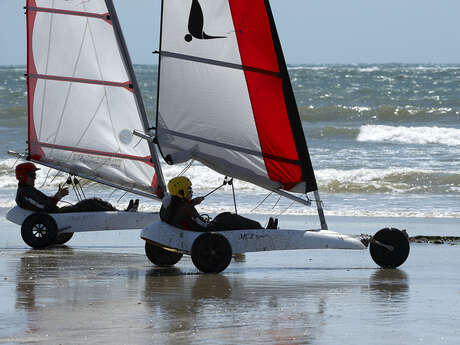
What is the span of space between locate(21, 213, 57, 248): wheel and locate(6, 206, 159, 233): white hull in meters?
0.13

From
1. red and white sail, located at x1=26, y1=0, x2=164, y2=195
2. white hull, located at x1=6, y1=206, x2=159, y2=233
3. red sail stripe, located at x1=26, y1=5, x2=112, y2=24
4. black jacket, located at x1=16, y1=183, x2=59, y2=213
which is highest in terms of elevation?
red sail stripe, located at x1=26, y1=5, x2=112, y2=24

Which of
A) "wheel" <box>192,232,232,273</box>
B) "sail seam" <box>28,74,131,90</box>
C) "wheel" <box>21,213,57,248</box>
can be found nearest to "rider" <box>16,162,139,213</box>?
"wheel" <box>21,213,57,248</box>

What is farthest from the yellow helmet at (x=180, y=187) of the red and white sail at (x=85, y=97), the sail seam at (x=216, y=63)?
the red and white sail at (x=85, y=97)

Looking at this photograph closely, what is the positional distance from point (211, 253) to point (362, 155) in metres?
18.4

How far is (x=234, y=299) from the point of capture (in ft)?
30.8

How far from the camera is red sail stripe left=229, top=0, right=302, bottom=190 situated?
11852 mm

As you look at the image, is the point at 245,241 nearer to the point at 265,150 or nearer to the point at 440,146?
the point at 265,150

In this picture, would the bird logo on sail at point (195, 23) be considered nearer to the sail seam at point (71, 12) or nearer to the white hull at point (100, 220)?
the white hull at point (100, 220)

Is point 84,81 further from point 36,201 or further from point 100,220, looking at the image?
point 100,220

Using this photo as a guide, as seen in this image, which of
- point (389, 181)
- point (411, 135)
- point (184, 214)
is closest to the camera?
point (184, 214)

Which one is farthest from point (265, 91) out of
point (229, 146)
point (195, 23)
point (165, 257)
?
point (165, 257)

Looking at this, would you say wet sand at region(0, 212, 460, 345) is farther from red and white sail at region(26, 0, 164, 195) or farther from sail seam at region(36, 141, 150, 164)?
red and white sail at region(26, 0, 164, 195)

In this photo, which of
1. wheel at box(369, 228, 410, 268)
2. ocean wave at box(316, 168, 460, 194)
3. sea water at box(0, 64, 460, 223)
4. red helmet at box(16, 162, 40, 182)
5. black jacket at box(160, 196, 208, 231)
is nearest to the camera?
black jacket at box(160, 196, 208, 231)

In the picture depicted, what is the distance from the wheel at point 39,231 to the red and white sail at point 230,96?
7.11 ft
